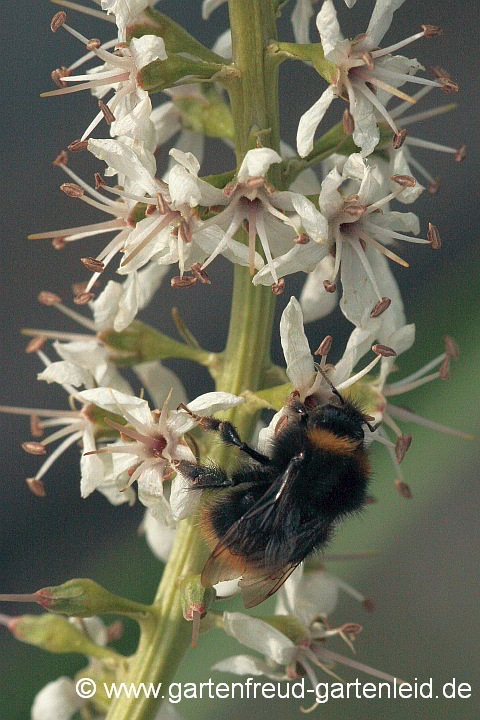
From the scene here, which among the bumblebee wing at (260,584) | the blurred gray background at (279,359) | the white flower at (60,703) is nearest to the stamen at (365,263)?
the bumblebee wing at (260,584)

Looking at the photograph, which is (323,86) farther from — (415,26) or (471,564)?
(471,564)

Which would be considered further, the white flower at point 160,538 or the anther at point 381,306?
the white flower at point 160,538

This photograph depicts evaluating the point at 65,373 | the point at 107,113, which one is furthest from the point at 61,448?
the point at 107,113

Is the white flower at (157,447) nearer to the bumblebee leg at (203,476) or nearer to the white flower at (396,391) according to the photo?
the bumblebee leg at (203,476)

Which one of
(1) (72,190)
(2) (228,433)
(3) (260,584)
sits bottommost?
(3) (260,584)

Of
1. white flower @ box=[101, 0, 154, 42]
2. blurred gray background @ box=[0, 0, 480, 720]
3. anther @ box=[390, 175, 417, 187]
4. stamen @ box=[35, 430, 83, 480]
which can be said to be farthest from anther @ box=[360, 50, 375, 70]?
blurred gray background @ box=[0, 0, 480, 720]

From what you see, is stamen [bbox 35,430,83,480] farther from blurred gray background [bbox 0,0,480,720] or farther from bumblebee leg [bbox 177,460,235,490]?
blurred gray background [bbox 0,0,480,720]

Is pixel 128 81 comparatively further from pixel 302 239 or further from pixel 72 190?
pixel 302 239
